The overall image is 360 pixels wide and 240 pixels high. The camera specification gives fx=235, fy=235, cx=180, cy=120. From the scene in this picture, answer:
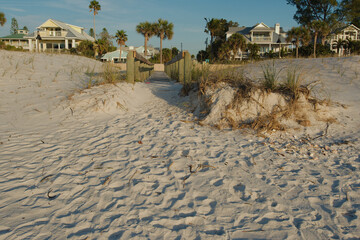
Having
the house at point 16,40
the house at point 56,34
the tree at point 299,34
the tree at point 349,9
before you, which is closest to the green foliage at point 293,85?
the tree at point 299,34

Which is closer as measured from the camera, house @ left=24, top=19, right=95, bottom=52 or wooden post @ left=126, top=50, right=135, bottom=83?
wooden post @ left=126, top=50, right=135, bottom=83

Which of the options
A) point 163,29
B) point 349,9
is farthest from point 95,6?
point 349,9

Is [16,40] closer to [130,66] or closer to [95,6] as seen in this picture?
[95,6]

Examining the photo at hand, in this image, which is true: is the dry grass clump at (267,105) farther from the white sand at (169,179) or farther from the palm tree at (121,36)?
the palm tree at (121,36)

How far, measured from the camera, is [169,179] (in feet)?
8.61

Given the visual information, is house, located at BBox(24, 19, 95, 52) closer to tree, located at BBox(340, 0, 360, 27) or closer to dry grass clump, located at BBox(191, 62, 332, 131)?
tree, located at BBox(340, 0, 360, 27)

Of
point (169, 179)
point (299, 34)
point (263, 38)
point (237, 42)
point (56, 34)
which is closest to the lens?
point (169, 179)

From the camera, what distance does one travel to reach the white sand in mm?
1901

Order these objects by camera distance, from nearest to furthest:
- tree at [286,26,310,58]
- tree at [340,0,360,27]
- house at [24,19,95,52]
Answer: tree at [286,26,310,58]
tree at [340,0,360,27]
house at [24,19,95,52]

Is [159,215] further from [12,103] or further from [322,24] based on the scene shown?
[322,24]

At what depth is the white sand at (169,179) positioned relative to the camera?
→ 74.9 inches

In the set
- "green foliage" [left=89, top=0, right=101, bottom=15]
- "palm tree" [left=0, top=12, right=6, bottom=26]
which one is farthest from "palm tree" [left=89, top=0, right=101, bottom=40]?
"palm tree" [left=0, top=12, right=6, bottom=26]

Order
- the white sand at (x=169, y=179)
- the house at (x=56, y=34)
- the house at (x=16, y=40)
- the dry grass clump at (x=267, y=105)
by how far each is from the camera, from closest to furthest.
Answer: the white sand at (x=169, y=179)
the dry grass clump at (x=267, y=105)
the house at (x=56, y=34)
the house at (x=16, y=40)

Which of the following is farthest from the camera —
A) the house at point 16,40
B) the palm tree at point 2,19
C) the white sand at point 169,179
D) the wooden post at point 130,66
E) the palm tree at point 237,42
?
Answer: the house at point 16,40
